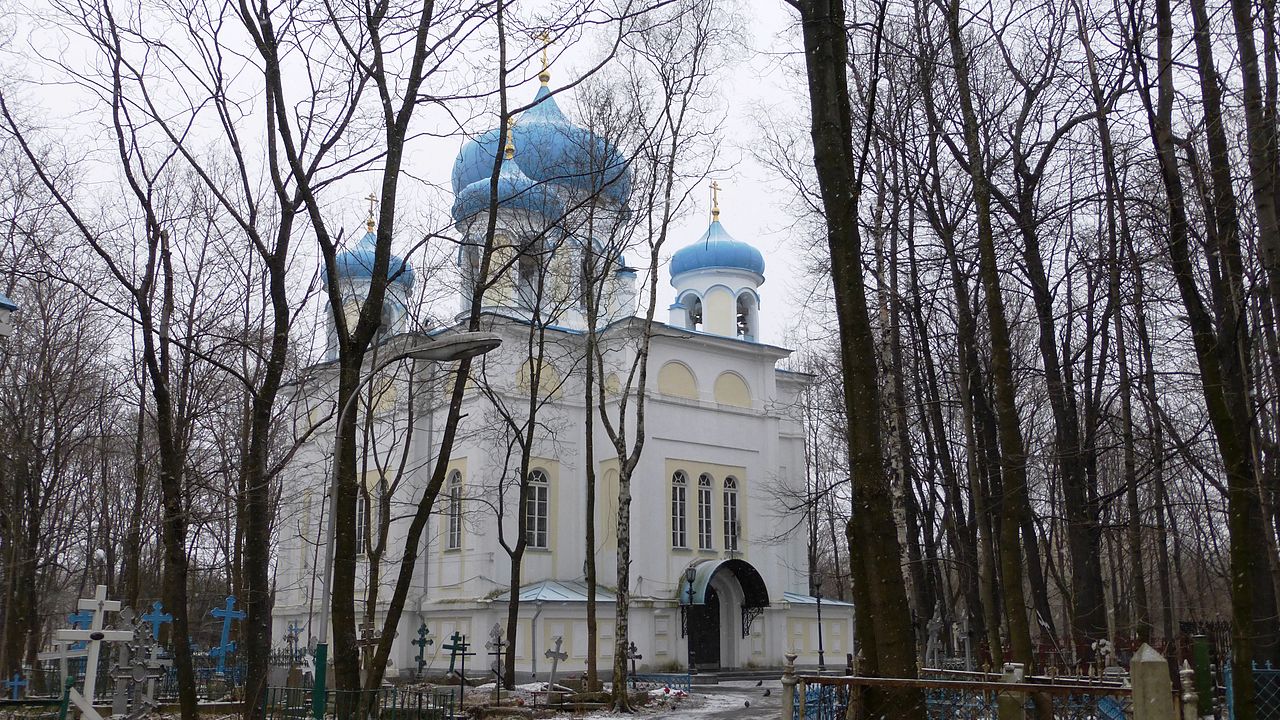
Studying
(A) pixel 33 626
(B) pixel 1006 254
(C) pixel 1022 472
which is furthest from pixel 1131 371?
(A) pixel 33 626

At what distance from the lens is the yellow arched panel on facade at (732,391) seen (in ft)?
95.3

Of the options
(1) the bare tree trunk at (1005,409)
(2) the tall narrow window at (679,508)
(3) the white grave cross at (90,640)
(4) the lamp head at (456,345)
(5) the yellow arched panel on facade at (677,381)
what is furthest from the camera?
(5) the yellow arched panel on facade at (677,381)

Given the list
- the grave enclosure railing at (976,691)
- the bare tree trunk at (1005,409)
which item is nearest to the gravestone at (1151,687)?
the grave enclosure railing at (976,691)

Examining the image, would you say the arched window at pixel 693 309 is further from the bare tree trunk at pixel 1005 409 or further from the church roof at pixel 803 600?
the bare tree trunk at pixel 1005 409

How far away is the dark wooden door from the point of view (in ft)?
87.1

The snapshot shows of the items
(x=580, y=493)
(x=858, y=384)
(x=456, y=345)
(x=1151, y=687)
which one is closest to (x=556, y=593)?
(x=580, y=493)

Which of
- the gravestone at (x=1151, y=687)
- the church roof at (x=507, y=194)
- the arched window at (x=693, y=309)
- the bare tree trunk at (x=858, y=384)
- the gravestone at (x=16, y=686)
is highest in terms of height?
the church roof at (x=507, y=194)

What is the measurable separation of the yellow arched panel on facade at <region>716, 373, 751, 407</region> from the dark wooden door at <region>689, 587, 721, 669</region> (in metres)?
5.19

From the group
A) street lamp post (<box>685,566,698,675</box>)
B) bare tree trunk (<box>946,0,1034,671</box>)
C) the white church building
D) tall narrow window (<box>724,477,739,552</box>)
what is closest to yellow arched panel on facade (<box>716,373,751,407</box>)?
the white church building

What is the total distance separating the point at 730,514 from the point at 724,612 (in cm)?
261

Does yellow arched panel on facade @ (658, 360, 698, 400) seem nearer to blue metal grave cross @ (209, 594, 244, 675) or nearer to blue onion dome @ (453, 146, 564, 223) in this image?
blue onion dome @ (453, 146, 564, 223)

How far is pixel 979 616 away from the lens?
68.4ft

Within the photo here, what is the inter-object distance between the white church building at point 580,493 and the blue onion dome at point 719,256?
942 mm

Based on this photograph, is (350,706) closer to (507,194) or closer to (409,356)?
(409,356)
